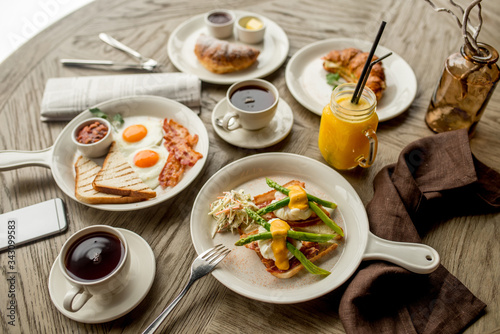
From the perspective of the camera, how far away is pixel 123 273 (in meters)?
1.38

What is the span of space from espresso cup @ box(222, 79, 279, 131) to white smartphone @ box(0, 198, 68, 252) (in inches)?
35.9

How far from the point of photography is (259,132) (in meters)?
2.06

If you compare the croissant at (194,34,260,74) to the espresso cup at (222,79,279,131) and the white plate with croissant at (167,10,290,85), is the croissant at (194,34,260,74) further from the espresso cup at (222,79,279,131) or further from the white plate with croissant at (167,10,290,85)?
the espresso cup at (222,79,279,131)

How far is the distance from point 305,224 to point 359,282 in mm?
333

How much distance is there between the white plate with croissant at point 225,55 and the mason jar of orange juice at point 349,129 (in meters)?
0.72

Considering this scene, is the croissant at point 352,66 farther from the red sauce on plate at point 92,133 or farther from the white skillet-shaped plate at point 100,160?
the red sauce on plate at point 92,133

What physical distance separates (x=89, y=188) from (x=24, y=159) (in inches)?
15.2

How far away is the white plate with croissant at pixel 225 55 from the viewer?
2379 millimetres

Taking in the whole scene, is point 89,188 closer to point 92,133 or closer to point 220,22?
point 92,133

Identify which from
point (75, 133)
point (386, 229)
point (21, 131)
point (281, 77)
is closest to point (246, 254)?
point (386, 229)

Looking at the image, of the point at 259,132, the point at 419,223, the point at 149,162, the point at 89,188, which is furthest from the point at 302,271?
the point at 89,188

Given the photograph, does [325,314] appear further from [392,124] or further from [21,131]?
[21,131]

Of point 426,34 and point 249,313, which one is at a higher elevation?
point 426,34

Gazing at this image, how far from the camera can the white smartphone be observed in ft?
5.39
